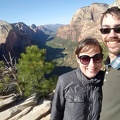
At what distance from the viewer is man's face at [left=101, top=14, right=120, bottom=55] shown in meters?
2.83

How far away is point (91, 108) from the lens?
3434 millimetres

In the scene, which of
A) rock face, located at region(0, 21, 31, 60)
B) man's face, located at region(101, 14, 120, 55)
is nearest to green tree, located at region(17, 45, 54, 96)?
man's face, located at region(101, 14, 120, 55)

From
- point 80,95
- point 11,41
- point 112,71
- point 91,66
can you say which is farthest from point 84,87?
point 11,41

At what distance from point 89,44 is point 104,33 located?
1.26ft

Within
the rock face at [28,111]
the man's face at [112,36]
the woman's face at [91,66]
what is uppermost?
the man's face at [112,36]

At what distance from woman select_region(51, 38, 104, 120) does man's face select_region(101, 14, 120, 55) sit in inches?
15.7

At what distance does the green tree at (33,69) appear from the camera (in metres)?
19.5

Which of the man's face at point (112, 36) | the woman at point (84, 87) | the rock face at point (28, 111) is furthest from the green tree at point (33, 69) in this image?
the man's face at point (112, 36)

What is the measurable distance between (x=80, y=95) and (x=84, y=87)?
133 mm

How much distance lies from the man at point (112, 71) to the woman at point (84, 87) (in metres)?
0.45

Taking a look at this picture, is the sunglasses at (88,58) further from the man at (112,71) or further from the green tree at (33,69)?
the green tree at (33,69)

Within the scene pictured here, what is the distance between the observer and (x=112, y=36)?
9.80 feet

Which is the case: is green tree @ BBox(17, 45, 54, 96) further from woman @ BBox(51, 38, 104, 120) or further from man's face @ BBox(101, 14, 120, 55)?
man's face @ BBox(101, 14, 120, 55)

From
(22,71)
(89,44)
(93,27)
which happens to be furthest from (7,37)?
(89,44)
